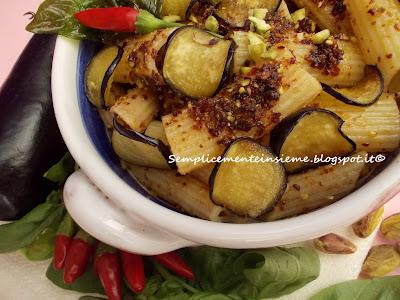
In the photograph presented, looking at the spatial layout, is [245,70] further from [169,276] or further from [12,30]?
[12,30]

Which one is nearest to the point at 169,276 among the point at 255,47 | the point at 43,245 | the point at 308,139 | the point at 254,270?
the point at 254,270

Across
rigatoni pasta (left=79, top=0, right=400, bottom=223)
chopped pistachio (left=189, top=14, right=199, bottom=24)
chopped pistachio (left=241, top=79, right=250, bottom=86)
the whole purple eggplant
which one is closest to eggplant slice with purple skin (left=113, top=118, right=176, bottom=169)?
rigatoni pasta (left=79, top=0, right=400, bottom=223)

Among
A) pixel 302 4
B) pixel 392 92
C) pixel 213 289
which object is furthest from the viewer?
pixel 213 289

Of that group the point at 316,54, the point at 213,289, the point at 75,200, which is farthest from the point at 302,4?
the point at 213,289

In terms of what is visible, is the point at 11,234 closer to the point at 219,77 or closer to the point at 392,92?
the point at 219,77

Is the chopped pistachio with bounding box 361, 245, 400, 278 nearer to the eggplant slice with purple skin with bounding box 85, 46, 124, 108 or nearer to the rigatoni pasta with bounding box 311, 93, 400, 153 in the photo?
the rigatoni pasta with bounding box 311, 93, 400, 153

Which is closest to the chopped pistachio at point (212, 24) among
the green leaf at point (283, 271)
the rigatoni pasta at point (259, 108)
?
the rigatoni pasta at point (259, 108)

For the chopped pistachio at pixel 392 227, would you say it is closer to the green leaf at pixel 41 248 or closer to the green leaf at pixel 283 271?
the green leaf at pixel 283 271
